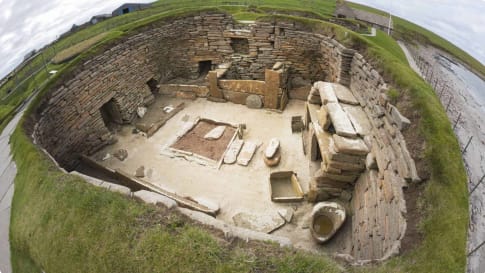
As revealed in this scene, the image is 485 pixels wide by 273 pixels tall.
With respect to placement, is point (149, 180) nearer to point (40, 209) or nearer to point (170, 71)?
point (40, 209)

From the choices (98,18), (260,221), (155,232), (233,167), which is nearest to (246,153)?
(233,167)

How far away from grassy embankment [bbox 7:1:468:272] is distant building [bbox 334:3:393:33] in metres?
14.5

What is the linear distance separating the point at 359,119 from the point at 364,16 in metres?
16.0

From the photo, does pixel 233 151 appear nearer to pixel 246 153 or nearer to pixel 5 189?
pixel 246 153

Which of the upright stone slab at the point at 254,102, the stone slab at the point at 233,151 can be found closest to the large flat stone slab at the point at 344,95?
the stone slab at the point at 233,151

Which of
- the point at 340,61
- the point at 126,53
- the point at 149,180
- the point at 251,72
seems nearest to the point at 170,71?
the point at 126,53

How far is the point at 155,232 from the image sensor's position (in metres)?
3.94

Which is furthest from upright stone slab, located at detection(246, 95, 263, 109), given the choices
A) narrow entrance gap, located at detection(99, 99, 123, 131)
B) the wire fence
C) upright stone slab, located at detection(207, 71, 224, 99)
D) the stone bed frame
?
the wire fence

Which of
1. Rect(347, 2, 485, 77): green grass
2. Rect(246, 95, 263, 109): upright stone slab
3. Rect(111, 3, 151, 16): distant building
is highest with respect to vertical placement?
Rect(111, 3, 151, 16): distant building

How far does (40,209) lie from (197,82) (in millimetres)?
9738

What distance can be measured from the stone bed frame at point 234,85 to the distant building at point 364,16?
29.2 feet

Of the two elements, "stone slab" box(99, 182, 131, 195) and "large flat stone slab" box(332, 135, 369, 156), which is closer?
"stone slab" box(99, 182, 131, 195)

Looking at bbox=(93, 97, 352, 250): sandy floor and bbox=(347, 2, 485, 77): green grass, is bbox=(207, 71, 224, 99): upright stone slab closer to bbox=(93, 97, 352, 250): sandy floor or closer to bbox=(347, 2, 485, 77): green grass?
bbox=(93, 97, 352, 250): sandy floor

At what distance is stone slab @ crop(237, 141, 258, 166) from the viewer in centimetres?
881
